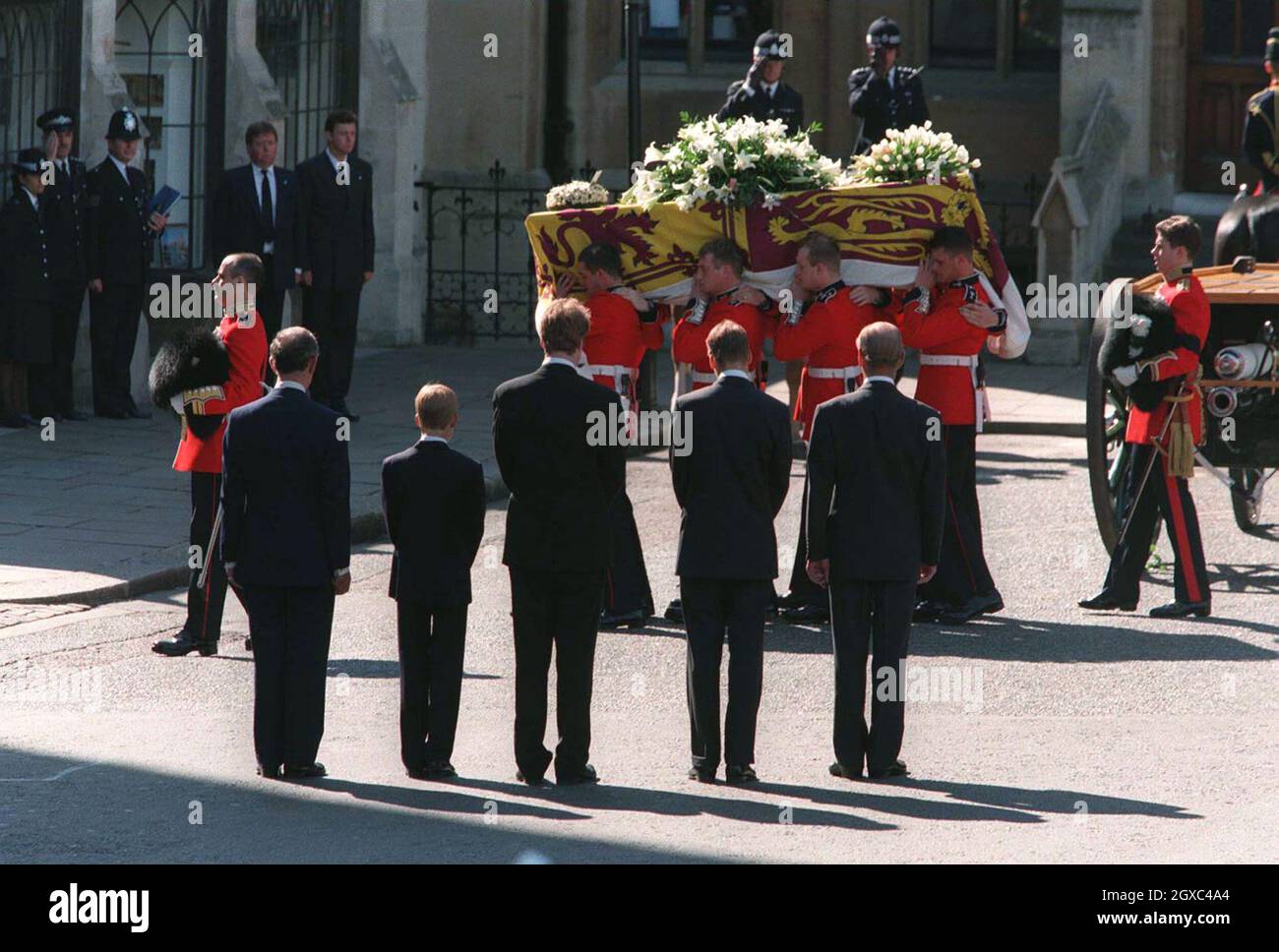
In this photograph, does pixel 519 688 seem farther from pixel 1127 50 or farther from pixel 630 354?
pixel 1127 50

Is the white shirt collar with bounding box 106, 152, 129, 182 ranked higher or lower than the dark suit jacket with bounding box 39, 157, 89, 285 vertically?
higher

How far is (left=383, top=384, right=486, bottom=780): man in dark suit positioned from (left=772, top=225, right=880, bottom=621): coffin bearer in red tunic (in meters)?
2.79

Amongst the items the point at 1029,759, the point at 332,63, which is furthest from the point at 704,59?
the point at 1029,759

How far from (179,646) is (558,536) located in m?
2.74

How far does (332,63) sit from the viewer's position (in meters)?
20.8

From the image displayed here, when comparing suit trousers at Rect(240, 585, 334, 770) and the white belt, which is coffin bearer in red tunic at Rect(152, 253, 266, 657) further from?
the white belt

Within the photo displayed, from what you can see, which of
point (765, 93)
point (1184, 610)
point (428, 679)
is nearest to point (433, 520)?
point (428, 679)

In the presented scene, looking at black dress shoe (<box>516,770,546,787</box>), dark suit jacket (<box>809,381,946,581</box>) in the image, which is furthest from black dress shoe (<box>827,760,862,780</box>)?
black dress shoe (<box>516,770,546,787</box>)

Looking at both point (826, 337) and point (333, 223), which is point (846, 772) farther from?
point (333, 223)

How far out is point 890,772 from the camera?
830 cm

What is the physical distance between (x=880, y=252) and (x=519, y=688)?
3630 mm

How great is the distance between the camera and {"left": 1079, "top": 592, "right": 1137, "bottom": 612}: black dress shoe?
1111 cm

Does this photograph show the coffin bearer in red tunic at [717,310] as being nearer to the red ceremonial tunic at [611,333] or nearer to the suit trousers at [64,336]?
the red ceremonial tunic at [611,333]

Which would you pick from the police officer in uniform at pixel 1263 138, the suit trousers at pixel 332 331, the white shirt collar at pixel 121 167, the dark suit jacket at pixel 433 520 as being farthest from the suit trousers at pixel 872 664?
the white shirt collar at pixel 121 167
